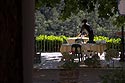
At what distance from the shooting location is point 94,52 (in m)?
16.2

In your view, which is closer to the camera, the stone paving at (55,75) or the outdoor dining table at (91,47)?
the stone paving at (55,75)

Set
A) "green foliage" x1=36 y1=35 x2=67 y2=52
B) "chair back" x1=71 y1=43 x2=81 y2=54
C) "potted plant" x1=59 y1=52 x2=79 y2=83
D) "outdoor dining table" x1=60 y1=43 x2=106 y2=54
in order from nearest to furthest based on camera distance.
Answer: "potted plant" x1=59 y1=52 x2=79 y2=83, "outdoor dining table" x1=60 y1=43 x2=106 y2=54, "chair back" x1=71 y1=43 x2=81 y2=54, "green foliage" x1=36 y1=35 x2=67 y2=52

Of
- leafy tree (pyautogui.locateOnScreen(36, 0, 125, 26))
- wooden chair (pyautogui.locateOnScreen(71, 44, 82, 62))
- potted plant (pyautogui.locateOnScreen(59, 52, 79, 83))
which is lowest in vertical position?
potted plant (pyautogui.locateOnScreen(59, 52, 79, 83))

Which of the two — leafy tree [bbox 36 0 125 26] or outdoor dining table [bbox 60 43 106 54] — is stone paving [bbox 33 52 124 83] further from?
leafy tree [bbox 36 0 125 26]

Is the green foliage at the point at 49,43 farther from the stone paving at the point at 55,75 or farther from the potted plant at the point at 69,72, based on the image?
the potted plant at the point at 69,72

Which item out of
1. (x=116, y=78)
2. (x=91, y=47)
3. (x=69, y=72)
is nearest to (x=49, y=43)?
(x=91, y=47)

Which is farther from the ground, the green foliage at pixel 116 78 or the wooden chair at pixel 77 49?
the wooden chair at pixel 77 49

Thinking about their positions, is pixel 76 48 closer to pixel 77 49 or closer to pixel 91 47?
pixel 77 49

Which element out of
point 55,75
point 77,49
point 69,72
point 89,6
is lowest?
point 55,75

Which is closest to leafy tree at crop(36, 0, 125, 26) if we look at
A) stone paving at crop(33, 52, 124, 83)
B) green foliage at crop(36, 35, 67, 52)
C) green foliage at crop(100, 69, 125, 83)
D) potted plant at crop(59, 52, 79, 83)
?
stone paving at crop(33, 52, 124, 83)

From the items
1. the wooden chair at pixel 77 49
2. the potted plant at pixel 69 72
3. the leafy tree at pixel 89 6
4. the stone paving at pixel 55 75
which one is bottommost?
the stone paving at pixel 55 75

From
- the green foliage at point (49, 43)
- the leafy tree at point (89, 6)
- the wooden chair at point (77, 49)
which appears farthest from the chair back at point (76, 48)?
the green foliage at point (49, 43)

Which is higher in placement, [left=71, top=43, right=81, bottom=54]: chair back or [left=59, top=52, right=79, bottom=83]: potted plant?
[left=71, top=43, right=81, bottom=54]: chair back

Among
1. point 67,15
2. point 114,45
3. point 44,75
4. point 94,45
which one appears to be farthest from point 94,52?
point 114,45
